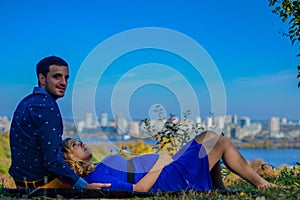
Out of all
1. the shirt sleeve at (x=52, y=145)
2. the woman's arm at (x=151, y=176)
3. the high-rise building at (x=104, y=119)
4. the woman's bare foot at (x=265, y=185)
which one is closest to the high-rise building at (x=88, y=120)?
the high-rise building at (x=104, y=119)

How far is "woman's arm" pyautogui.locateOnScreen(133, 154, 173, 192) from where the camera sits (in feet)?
10.5

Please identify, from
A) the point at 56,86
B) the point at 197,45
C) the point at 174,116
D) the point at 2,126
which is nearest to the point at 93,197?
the point at 56,86

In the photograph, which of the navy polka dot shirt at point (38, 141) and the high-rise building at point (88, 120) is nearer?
the navy polka dot shirt at point (38, 141)

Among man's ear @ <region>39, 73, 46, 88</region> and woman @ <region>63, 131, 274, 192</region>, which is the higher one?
man's ear @ <region>39, 73, 46, 88</region>

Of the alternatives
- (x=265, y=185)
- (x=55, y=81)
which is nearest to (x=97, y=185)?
(x=55, y=81)

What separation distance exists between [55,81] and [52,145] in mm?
533

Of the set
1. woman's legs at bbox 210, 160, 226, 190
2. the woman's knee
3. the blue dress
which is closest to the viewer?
the blue dress

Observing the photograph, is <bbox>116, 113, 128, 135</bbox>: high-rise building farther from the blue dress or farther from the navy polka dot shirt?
the navy polka dot shirt

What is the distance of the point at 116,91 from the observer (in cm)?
518

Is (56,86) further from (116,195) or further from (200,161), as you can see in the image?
(200,161)

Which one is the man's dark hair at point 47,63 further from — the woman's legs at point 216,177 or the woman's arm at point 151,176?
the woman's legs at point 216,177

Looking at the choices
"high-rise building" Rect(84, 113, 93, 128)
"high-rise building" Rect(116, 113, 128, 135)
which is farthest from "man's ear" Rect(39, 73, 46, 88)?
"high-rise building" Rect(116, 113, 128, 135)

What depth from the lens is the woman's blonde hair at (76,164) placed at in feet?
10.8

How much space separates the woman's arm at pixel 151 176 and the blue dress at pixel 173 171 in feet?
0.13
